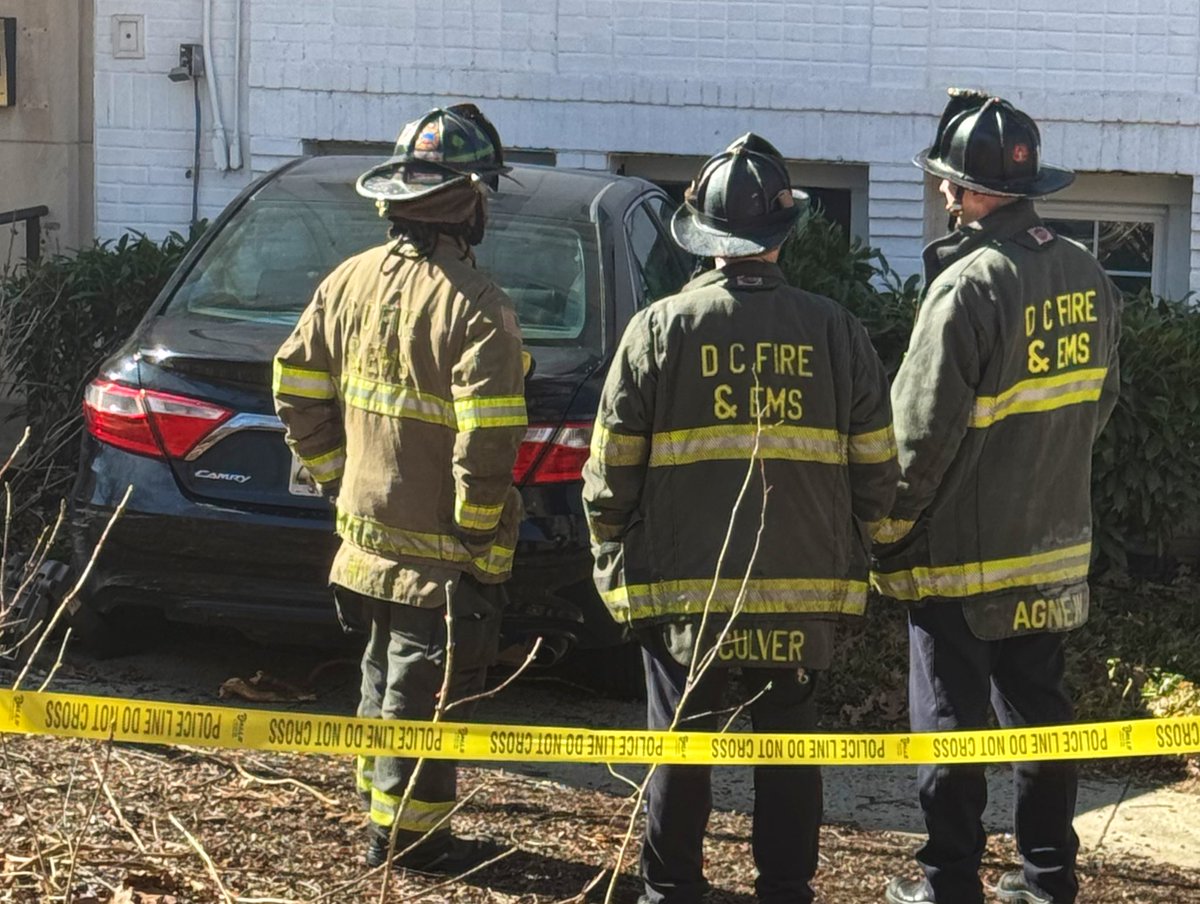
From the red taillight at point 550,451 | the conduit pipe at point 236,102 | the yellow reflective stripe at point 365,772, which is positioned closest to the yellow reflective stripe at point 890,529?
the red taillight at point 550,451

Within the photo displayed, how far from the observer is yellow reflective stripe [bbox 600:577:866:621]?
4047 millimetres

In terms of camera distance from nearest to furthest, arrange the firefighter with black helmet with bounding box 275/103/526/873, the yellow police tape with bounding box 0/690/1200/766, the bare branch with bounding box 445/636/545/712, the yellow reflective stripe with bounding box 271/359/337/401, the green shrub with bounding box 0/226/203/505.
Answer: the bare branch with bounding box 445/636/545/712, the yellow police tape with bounding box 0/690/1200/766, the firefighter with black helmet with bounding box 275/103/526/873, the yellow reflective stripe with bounding box 271/359/337/401, the green shrub with bounding box 0/226/203/505

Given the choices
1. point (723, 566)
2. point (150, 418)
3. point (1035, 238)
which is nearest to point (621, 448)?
point (723, 566)

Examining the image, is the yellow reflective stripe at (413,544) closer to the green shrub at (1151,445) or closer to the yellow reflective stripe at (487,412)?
the yellow reflective stripe at (487,412)

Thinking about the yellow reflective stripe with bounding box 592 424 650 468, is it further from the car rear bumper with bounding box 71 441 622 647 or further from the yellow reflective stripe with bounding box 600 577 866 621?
the car rear bumper with bounding box 71 441 622 647

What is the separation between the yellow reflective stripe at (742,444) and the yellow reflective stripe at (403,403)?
1.92 ft

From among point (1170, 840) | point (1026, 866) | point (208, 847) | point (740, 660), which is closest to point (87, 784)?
point (208, 847)

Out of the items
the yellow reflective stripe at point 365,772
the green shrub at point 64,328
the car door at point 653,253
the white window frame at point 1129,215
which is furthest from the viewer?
the white window frame at point 1129,215

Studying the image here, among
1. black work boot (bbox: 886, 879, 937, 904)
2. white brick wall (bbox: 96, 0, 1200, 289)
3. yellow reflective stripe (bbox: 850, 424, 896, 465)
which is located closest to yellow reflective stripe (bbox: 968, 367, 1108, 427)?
yellow reflective stripe (bbox: 850, 424, 896, 465)

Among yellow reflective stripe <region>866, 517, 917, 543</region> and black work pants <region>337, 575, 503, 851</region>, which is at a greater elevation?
yellow reflective stripe <region>866, 517, 917, 543</region>

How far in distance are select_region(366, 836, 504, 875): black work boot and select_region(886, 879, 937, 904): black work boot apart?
3.17 feet

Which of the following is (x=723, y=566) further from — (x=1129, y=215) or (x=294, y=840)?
(x=1129, y=215)

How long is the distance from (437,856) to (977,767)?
1288mm

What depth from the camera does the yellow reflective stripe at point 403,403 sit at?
4.39m
